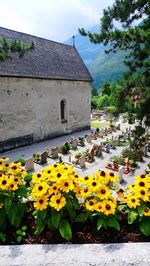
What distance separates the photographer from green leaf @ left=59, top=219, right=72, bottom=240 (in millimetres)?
3373

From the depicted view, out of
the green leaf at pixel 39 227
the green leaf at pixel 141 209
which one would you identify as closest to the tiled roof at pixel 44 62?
the green leaf at pixel 39 227

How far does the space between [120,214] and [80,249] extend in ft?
3.76

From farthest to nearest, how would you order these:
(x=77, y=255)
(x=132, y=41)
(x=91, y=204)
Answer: (x=132, y=41), (x=91, y=204), (x=77, y=255)

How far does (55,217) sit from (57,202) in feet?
0.68

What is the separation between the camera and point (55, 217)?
3.55 metres

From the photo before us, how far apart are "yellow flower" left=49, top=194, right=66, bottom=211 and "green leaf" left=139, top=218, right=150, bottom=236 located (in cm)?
106

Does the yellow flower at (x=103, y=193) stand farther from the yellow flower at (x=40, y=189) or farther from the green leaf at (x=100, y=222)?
the yellow flower at (x=40, y=189)

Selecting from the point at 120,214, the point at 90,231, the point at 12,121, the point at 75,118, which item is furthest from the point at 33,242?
the point at 75,118

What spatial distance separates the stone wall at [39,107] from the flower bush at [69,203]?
18104 millimetres

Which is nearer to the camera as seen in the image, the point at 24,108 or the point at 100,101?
the point at 24,108

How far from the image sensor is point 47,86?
86.6 ft

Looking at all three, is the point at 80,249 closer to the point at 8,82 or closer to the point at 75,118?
the point at 8,82

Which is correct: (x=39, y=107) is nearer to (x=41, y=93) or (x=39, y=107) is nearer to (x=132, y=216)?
(x=41, y=93)

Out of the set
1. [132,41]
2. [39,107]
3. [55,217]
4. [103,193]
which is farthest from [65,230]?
[39,107]
